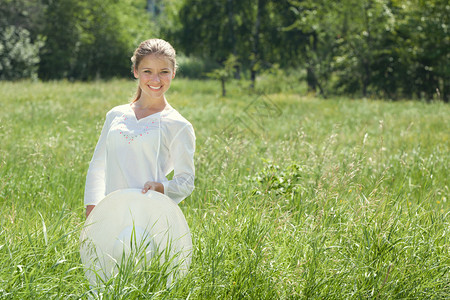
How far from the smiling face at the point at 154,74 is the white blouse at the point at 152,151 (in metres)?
0.13

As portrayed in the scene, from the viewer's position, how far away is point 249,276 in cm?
280

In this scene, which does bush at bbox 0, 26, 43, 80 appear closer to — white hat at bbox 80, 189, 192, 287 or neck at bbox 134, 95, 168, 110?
neck at bbox 134, 95, 168, 110

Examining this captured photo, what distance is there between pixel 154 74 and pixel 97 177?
750 mm

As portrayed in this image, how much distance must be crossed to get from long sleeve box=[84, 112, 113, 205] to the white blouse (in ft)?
0.62

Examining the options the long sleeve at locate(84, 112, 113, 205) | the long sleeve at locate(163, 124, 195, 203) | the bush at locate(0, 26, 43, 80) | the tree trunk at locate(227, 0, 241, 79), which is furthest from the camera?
the tree trunk at locate(227, 0, 241, 79)

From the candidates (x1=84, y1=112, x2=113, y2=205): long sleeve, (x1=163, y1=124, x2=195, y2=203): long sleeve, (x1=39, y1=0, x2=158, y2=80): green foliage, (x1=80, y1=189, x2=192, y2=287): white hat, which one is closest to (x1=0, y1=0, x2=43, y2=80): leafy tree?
Result: (x1=39, y1=0, x2=158, y2=80): green foliage

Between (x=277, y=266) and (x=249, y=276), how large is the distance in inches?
6.7

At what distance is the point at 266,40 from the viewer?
29.6 meters

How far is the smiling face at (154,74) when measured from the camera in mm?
2912

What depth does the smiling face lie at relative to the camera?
2.91 meters

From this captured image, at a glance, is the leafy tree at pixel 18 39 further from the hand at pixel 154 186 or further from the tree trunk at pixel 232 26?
the hand at pixel 154 186

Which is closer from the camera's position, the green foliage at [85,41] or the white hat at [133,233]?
the white hat at [133,233]

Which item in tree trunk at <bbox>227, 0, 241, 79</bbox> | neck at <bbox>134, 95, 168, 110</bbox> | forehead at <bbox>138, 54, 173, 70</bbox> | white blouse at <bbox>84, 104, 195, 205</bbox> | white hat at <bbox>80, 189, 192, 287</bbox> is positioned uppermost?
tree trunk at <bbox>227, 0, 241, 79</bbox>

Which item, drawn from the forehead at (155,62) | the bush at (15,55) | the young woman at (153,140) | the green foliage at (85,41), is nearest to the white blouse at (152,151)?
the young woman at (153,140)
